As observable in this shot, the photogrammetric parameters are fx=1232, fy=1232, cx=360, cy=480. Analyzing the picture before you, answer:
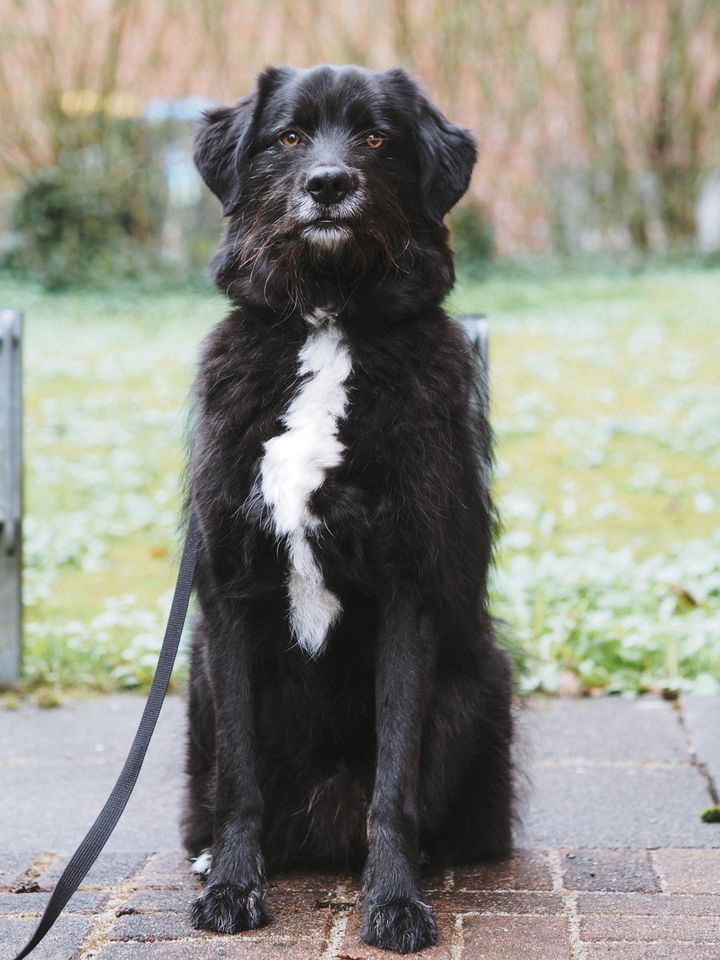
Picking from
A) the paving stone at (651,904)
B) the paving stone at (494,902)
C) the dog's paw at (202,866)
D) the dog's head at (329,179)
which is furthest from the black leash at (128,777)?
the paving stone at (651,904)

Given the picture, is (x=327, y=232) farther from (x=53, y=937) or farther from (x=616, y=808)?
(x=616, y=808)

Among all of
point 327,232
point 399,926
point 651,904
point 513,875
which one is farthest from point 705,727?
point 327,232

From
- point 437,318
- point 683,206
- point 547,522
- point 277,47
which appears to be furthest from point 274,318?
point 683,206

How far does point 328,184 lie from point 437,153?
1.20 ft

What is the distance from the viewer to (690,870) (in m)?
2.86

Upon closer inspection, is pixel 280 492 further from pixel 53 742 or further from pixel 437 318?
pixel 53 742

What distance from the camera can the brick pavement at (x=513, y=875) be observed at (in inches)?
96.5

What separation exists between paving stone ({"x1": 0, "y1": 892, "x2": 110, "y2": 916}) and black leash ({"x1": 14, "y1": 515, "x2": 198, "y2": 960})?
0.13 metres

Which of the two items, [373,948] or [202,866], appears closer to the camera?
[373,948]

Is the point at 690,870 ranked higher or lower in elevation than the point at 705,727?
higher

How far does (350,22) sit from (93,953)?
13.5 m

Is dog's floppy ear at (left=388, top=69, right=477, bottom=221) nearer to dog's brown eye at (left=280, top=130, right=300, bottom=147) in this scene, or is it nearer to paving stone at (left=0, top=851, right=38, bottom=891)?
dog's brown eye at (left=280, top=130, right=300, bottom=147)

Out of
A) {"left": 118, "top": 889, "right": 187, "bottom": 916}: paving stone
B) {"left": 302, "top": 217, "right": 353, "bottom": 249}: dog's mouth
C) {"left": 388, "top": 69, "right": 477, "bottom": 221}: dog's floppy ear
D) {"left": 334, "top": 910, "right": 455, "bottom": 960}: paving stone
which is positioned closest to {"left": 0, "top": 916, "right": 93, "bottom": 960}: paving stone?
{"left": 118, "top": 889, "right": 187, "bottom": 916}: paving stone

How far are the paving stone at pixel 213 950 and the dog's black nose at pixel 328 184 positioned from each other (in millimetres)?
1547
